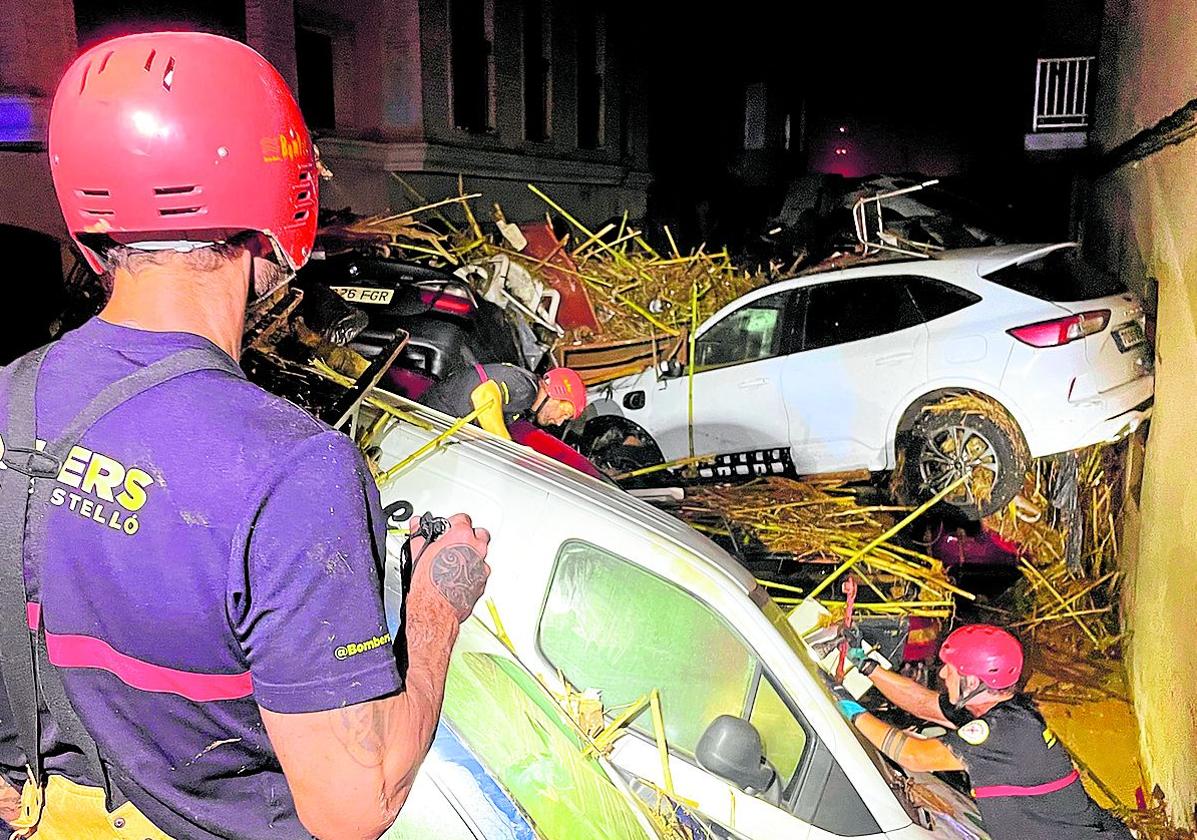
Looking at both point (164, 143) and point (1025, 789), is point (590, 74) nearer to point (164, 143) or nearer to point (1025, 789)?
point (1025, 789)

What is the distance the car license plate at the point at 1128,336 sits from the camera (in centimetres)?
473

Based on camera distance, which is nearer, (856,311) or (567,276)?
(856,311)

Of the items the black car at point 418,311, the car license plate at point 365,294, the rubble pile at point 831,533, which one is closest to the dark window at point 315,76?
the black car at point 418,311

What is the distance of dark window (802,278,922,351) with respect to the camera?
215 inches

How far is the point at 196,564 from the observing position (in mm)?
1031

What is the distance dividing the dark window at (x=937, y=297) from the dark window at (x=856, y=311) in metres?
0.05

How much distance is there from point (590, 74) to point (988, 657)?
11.7 m

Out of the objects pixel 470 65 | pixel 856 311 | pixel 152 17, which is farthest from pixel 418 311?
pixel 470 65

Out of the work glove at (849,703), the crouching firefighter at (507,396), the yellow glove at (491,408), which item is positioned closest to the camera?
the work glove at (849,703)

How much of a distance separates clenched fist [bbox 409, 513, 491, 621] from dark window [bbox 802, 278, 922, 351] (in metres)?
4.46

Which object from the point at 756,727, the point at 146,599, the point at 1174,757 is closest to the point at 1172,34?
the point at 1174,757

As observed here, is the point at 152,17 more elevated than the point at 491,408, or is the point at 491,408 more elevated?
the point at 152,17

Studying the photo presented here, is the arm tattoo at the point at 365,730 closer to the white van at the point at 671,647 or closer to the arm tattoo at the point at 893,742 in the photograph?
the white van at the point at 671,647

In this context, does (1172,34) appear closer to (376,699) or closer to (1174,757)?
(1174,757)
